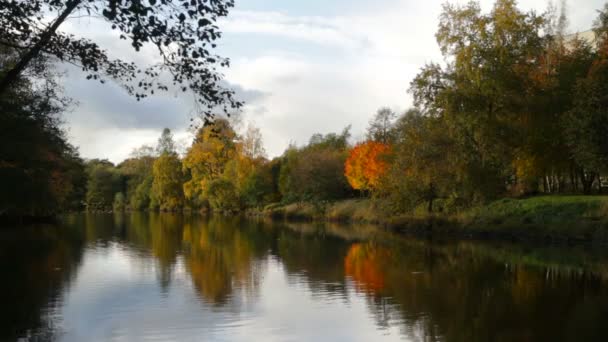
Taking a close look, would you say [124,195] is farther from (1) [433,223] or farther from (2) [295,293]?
(2) [295,293]

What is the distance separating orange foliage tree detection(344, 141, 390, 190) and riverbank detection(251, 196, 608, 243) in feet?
17.5

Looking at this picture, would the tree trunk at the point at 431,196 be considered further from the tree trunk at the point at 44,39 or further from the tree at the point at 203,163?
the tree at the point at 203,163

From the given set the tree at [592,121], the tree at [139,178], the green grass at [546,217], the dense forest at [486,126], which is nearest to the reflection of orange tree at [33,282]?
the dense forest at [486,126]

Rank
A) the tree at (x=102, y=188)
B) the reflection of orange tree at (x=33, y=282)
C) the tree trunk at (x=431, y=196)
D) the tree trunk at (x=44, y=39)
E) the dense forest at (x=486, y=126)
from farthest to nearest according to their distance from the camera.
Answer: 1. the tree at (x=102, y=188)
2. the tree trunk at (x=431, y=196)
3. the dense forest at (x=486, y=126)
4. the reflection of orange tree at (x=33, y=282)
5. the tree trunk at (x=44, y=39)

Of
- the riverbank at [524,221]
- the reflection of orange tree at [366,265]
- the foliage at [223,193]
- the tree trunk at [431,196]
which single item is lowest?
the reflection of orange tree at [366,265]

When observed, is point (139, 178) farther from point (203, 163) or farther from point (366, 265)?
point (366, 265)

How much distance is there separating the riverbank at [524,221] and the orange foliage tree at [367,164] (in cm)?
534

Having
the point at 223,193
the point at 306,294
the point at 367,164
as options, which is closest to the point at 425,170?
the point at 367,164

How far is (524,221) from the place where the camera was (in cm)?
3303

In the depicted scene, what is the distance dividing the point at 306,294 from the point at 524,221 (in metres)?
20.7

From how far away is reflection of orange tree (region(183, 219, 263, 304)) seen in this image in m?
17.2

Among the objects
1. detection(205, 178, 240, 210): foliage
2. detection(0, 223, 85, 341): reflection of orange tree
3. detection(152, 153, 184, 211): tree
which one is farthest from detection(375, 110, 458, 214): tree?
detection(152, 153, 184, 211): tree

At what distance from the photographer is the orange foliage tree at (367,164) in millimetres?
50406

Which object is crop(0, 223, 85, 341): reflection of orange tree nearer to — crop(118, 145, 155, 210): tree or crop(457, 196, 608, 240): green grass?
crop(457, 196, 608, 240): green grass
